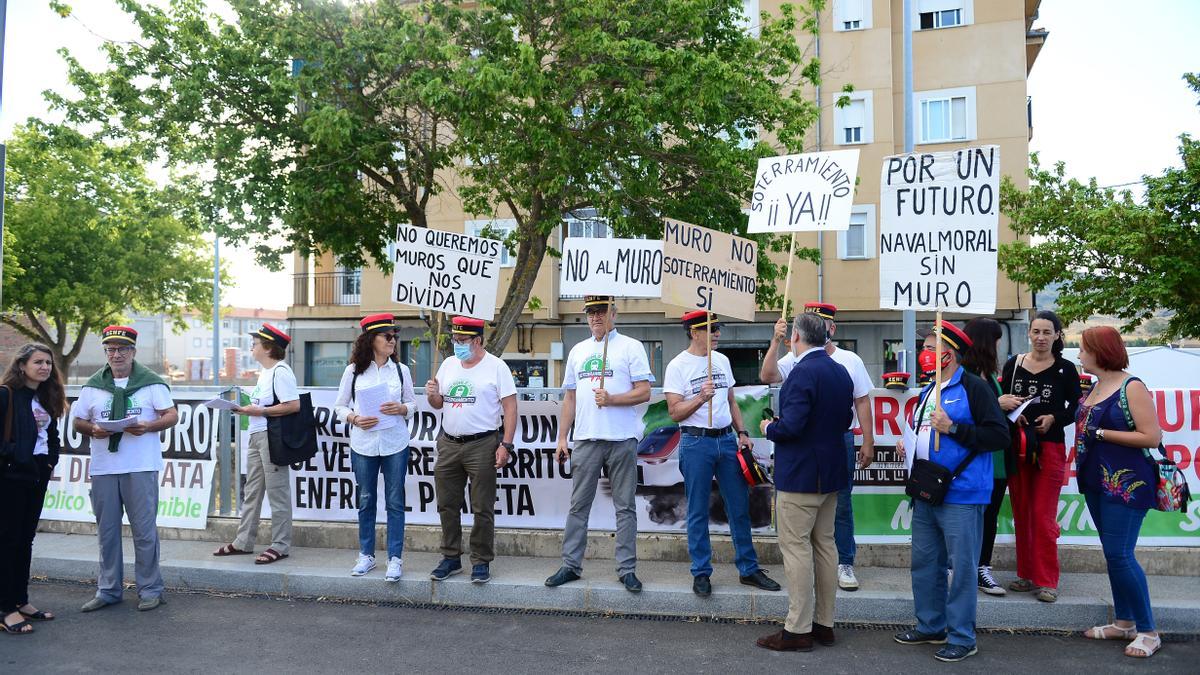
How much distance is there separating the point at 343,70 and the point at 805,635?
1077cm

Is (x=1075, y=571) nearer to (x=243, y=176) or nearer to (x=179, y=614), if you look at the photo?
(x=179, y=614)

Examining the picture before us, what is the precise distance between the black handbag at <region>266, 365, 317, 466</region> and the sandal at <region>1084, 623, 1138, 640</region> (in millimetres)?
5997

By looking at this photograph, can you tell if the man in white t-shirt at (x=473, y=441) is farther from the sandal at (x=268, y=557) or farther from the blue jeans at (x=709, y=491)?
the sandal at (x=268, y=557)

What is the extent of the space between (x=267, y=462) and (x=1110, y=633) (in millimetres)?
6449

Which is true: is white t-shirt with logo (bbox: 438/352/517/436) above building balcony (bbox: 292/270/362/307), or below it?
below

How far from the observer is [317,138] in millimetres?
11812

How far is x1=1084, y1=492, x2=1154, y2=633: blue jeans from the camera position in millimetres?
5102

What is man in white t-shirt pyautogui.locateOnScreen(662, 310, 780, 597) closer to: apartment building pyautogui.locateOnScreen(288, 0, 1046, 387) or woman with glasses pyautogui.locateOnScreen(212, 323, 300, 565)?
woman with glasses pyautogui.locateOnScreen(212, 323, 300, 565)

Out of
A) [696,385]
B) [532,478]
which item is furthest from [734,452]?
[532,478]

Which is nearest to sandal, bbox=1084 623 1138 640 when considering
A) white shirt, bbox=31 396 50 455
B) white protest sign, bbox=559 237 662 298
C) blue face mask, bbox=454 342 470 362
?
white protest sign, bbox=559 237 662 298

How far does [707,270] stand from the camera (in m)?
6.77

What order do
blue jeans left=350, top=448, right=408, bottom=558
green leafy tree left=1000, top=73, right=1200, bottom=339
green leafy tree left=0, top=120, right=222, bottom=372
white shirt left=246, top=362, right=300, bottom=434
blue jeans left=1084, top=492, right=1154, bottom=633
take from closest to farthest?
blue jeans left=1084, top=492, right=1154, bottom=633 → blue jeans left=350, top=448, right=408, bottom=558 → white shirt left=246, top=362, right=300, bottom=434 → green leafy tree left=1000, top=73, right=1200, bottom=339 → green leafy tree left=0, top=120, right=222, bottom=372

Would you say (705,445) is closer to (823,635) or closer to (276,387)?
(823,635)

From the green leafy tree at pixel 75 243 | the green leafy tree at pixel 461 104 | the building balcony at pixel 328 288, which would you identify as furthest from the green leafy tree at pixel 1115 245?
the green leafy tree at pixel 75 243
